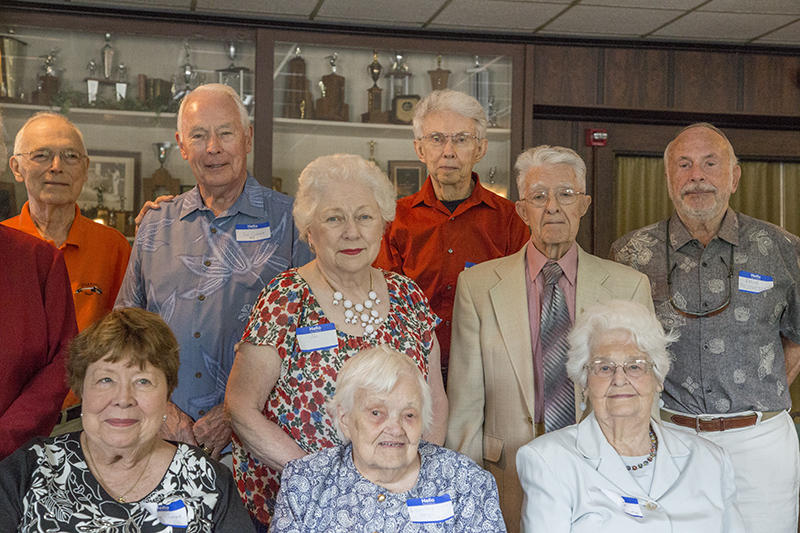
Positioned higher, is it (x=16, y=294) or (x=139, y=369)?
(x=16, y=294)

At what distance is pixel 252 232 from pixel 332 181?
0.62 metres

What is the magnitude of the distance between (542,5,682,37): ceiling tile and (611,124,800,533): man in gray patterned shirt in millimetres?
1254

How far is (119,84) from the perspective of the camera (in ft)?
14.9

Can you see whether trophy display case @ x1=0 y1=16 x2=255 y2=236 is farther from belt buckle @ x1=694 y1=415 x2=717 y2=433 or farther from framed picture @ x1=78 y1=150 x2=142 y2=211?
belt buckle @ x1=694 y1=415 x2=717 y2=433

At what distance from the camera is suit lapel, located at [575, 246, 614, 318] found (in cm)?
287

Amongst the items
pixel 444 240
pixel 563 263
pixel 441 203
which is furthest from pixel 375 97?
pixel 563 263

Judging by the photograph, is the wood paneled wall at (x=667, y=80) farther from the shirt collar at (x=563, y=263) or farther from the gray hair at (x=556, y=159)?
the shirt collar at (x=563, y=263)

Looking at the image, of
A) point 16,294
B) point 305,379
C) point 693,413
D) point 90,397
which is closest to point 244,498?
point 305,379

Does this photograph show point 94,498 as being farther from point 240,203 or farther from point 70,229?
point 70,229

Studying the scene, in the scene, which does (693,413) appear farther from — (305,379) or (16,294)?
(16,294)

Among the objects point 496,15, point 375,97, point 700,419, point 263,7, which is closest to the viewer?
point 700,419

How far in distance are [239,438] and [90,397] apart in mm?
501

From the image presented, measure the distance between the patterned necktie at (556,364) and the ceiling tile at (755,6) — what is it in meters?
2.30

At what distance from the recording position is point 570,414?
2.83 meters
